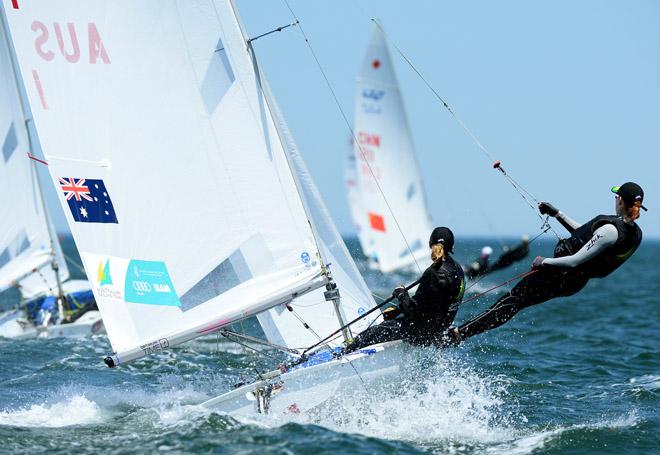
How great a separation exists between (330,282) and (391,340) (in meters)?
0.63

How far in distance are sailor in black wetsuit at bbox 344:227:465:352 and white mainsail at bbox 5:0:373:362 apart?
618 mm

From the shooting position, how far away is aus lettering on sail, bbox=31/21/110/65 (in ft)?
22.3

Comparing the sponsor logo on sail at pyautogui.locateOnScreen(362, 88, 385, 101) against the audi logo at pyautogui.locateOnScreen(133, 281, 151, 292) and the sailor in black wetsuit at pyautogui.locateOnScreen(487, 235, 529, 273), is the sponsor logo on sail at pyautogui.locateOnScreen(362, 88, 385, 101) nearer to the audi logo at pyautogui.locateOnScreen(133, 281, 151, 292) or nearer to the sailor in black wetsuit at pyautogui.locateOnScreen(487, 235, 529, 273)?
the sailor in black wetsuit at pyautogui.locateOnScreen(487, 235, 529, 273)

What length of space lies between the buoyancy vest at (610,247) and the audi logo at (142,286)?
3201mm

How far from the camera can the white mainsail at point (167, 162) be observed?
22.2 ft

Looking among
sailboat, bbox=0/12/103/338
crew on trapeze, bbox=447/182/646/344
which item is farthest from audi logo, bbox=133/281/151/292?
sailboat, bbox=0/12/103/338

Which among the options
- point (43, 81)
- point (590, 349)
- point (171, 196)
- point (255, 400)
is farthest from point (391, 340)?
point (590, 349)

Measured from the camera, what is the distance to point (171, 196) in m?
6.96

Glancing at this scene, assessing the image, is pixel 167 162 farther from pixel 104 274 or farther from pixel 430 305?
pixel 430 305

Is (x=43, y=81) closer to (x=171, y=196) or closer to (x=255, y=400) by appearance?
(x=171, y=196)

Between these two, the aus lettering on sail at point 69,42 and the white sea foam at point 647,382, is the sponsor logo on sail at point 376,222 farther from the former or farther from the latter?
the aus lettering on sail at point 69,42

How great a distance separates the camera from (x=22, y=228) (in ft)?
48.6

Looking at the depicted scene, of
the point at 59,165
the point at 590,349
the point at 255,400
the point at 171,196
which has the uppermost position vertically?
the point at 59,165

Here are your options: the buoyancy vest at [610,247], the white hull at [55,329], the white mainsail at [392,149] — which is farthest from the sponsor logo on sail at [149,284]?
the white mainsail at [392,149]
